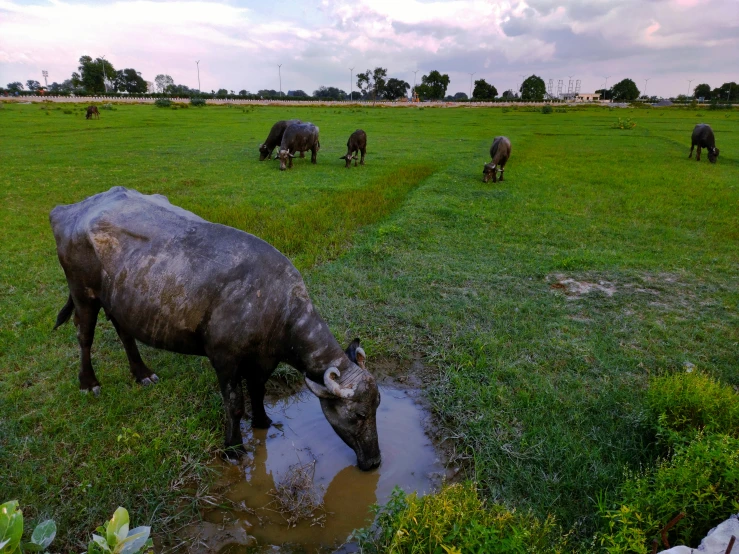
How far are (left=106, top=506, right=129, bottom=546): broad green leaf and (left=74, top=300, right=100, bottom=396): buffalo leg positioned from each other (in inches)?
118

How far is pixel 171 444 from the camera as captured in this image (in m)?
4.00

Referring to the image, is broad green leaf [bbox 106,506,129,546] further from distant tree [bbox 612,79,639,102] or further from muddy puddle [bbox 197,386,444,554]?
distant tree [bbox 612,79,639,102]

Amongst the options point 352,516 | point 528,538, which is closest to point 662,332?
point 528,538

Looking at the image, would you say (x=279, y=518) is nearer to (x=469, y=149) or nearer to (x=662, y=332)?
(x=662, y=332)

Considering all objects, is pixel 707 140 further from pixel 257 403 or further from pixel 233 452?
pixel 233 452

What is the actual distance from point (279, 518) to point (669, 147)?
27.2 metres

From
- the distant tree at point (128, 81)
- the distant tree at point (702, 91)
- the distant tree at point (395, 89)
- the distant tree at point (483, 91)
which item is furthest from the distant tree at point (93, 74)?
the distant tree at point (702, 91)

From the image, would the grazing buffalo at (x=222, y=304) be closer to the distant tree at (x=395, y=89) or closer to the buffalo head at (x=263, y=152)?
the buffalo head at (x=263, y=152)

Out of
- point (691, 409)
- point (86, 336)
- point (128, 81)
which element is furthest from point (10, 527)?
point (128, 81)

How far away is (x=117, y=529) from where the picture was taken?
1972 millimetres

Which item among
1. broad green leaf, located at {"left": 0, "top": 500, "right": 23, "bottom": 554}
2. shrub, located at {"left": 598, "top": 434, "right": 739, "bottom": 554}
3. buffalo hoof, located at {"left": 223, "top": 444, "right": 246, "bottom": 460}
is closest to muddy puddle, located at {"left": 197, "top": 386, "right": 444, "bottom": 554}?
buffalo hoof, located at {"left": 223, "top": 444, "right": 246, "bottom": 460}

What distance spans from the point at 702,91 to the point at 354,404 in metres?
134

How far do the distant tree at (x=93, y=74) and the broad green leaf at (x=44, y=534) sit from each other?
9790cm

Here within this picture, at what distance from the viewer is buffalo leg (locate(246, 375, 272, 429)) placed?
4.16 metres
